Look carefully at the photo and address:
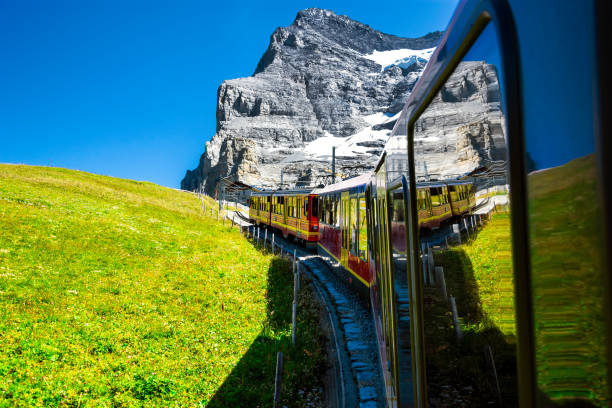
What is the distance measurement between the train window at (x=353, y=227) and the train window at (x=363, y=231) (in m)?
0.48

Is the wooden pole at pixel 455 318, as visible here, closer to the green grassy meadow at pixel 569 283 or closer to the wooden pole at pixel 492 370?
the wooden pole at pixel 492 370

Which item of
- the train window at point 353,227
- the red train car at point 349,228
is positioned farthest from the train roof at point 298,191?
the train window at point 353,227

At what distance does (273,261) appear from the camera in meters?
16.7

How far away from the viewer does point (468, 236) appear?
1389 mm

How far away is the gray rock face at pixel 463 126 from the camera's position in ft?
3.50

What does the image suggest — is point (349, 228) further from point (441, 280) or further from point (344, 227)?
point (441, 280)

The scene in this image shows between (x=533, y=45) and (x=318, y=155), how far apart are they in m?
121

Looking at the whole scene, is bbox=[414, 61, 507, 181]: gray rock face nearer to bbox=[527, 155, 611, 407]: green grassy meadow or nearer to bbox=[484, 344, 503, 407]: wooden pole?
bbox=[527, 155, 611, 407]: green grassy meadow

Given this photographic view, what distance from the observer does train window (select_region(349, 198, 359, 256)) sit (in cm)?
1026

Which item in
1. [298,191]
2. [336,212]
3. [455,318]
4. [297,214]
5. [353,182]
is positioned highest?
[298,191]

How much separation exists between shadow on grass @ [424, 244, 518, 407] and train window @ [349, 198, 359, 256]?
8142mm

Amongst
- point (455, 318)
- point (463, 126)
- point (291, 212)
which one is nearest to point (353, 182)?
point (455, 318)

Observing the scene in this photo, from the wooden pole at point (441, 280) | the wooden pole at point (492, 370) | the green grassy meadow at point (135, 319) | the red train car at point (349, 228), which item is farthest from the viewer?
the red train car at point (349, 228)

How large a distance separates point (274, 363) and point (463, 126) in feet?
25.7
